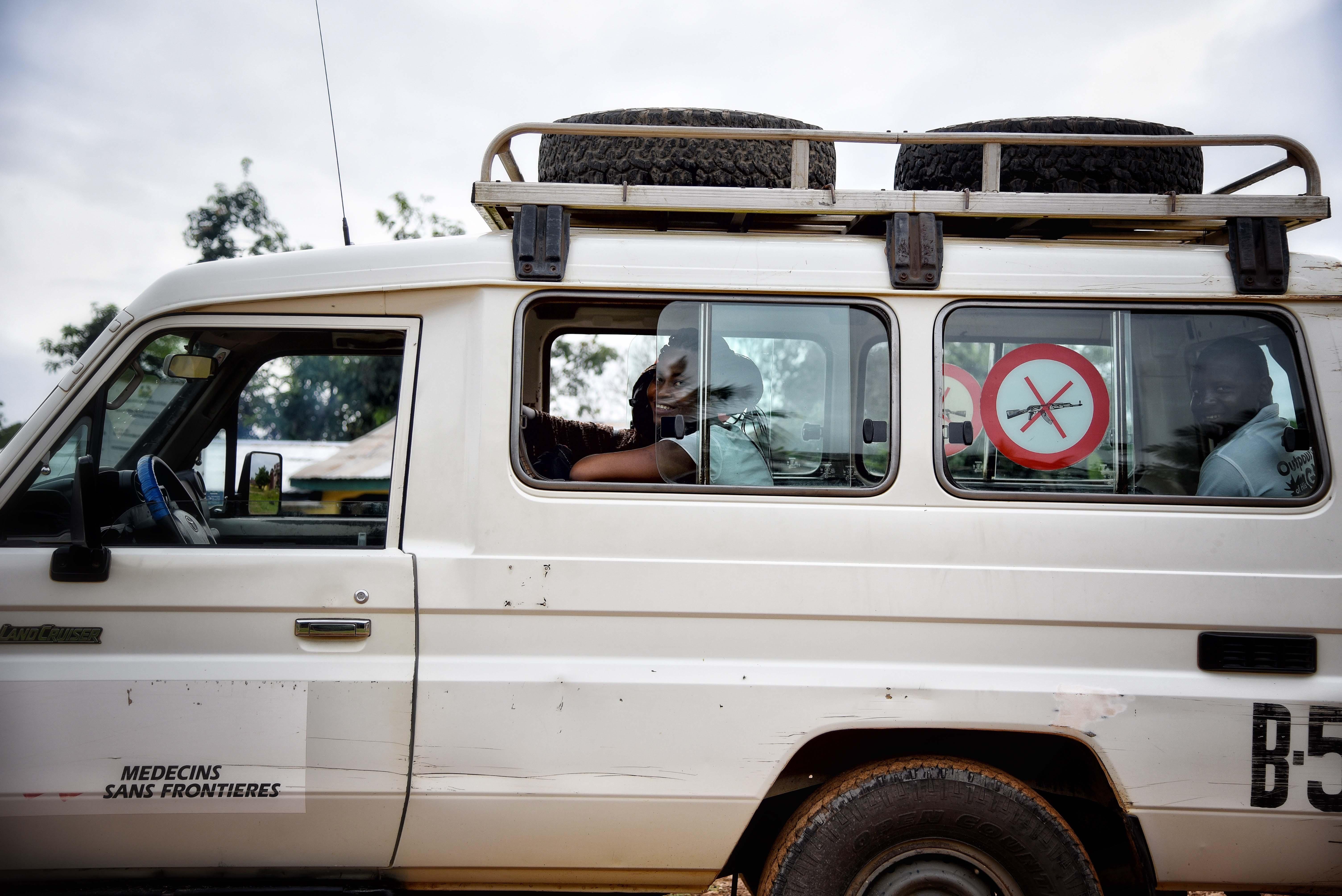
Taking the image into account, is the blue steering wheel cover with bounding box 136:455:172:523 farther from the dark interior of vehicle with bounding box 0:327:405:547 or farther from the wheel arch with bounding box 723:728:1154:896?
the wheel arch with bounding box 723:728:1154:896

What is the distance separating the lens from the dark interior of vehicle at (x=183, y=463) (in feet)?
7.91

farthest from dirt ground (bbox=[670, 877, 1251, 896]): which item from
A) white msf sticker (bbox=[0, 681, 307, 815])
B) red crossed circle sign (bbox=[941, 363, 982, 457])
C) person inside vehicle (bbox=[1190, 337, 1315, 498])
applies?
red crossed circle sign (bbox=[941, 363, 982, 457])

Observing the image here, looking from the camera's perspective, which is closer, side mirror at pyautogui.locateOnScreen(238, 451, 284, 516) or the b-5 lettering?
the b-5 lettering

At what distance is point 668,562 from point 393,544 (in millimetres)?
812

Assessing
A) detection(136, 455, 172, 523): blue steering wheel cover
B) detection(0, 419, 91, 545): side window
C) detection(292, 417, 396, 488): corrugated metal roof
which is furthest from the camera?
detection(292, 417, 396, 488): corrugated metal roof

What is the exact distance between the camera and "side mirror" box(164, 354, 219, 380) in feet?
9.06

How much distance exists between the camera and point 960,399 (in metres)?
2.44

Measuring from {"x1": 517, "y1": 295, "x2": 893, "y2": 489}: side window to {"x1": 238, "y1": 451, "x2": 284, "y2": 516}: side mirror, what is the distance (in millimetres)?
1565

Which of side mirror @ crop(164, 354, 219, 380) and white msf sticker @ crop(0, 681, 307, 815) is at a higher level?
side mirror @ crop(164, 354, 219, 380)

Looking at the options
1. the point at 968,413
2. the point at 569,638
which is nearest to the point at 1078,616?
the point at 968,413

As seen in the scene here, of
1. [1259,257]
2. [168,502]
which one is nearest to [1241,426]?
[1259,257]

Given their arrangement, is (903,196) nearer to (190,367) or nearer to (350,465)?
(190,367)

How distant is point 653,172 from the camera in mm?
2738

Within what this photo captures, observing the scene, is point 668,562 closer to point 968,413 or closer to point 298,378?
point 968,413
